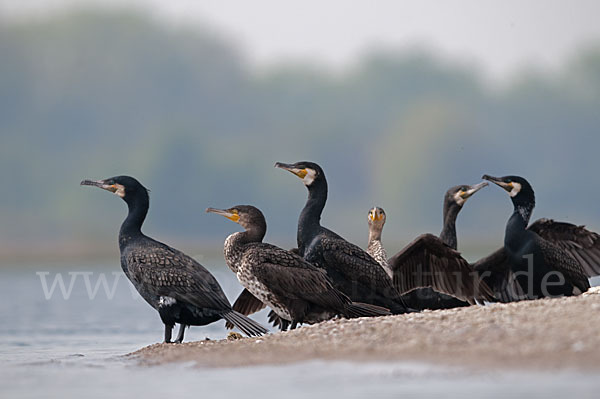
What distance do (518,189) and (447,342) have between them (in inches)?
144

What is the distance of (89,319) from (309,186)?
24.7ft

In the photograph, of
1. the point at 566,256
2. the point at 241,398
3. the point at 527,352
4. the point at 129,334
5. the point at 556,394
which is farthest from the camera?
the point at 129,334

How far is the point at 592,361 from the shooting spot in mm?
5809

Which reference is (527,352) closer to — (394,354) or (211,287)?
(394,354)

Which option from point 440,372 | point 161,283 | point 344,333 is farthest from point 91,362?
point 440,372

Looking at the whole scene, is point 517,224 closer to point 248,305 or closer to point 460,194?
point 460,194

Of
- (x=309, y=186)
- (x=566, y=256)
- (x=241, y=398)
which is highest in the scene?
(x=309, y=186)

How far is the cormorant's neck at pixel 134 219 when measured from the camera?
9133 mm

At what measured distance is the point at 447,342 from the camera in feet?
21.9

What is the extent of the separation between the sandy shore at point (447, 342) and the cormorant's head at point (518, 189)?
196 cm

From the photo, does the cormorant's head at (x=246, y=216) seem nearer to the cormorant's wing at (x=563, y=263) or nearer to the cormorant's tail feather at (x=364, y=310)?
the cormorant's tail feather at (x=364, y=310)

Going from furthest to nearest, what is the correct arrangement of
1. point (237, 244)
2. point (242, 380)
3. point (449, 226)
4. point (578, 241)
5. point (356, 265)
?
point (449, 226)
point (578, 241)
point (356, 265)
point (237, 244)
point (242, 380)

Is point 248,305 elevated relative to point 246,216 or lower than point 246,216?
lower

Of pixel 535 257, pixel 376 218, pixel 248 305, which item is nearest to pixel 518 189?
pixel 535 257
